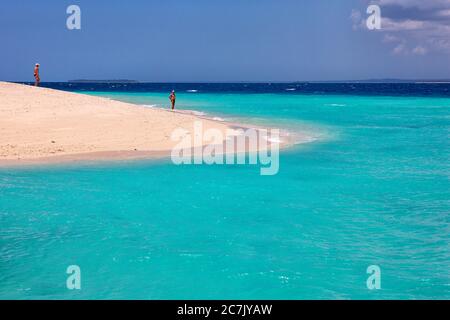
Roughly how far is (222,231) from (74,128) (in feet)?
56.2

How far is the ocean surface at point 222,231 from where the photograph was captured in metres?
9.42

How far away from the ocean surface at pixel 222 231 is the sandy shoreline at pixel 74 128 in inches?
98.8

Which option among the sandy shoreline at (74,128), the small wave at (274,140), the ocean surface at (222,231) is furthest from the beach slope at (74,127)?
the small wave at (274,140)

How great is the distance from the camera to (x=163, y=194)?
53.0 ft

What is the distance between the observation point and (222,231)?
12523mm

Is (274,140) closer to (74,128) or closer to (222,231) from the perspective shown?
(74,128)

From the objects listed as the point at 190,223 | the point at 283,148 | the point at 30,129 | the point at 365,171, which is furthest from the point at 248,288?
the point at 30,129

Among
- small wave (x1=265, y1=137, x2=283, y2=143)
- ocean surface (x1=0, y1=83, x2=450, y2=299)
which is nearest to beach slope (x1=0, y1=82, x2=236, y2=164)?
ocean surface (x1=0, y1=83, x2=450, y2=299)

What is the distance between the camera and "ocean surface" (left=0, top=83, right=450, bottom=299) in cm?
942

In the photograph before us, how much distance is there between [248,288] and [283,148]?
17.5 m

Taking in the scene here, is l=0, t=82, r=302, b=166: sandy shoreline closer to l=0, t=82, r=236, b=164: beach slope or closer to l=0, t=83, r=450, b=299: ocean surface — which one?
l=0, t=82, r=236, b=164: beach slope

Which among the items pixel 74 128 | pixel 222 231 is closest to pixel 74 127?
pixel 74 128

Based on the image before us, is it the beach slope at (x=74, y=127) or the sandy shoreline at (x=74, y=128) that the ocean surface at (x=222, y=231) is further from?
the beach slope at (x=74, y=127)
